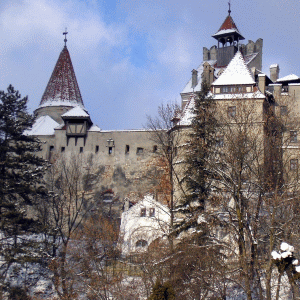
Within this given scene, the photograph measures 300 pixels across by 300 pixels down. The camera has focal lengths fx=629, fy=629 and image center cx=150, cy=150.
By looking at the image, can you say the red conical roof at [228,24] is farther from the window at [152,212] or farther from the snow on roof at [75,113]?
the window at [152,212]

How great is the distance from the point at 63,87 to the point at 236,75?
1802 centimetres

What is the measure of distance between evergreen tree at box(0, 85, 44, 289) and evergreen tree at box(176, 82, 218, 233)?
6857 millimetres

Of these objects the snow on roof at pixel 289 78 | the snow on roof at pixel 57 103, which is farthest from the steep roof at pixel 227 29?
the snow on roof at pixel 57 103

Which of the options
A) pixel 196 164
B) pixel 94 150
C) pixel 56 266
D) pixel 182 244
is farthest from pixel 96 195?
pixel 182 244

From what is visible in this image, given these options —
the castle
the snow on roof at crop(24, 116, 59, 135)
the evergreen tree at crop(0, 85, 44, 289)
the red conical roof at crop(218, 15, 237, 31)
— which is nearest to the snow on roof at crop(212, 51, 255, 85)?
the castle

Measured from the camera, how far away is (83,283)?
27328mm

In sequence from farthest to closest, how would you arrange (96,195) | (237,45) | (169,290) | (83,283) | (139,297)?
(237,45) < (96,195) < (83,283) < (139,297) < (169,290)

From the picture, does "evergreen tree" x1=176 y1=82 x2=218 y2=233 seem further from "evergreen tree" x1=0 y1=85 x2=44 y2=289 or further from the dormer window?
the dormer window

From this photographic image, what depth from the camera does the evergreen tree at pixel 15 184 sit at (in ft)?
89.0

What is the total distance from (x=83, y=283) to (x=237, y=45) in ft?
105

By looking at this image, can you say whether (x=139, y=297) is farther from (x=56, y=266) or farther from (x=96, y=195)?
(x=96, y=195)

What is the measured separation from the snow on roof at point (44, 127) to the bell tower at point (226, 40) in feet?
48.5

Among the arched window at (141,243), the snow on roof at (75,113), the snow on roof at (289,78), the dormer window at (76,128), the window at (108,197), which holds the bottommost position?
the arched window at (141,243)

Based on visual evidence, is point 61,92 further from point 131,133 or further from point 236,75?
point 236,75
